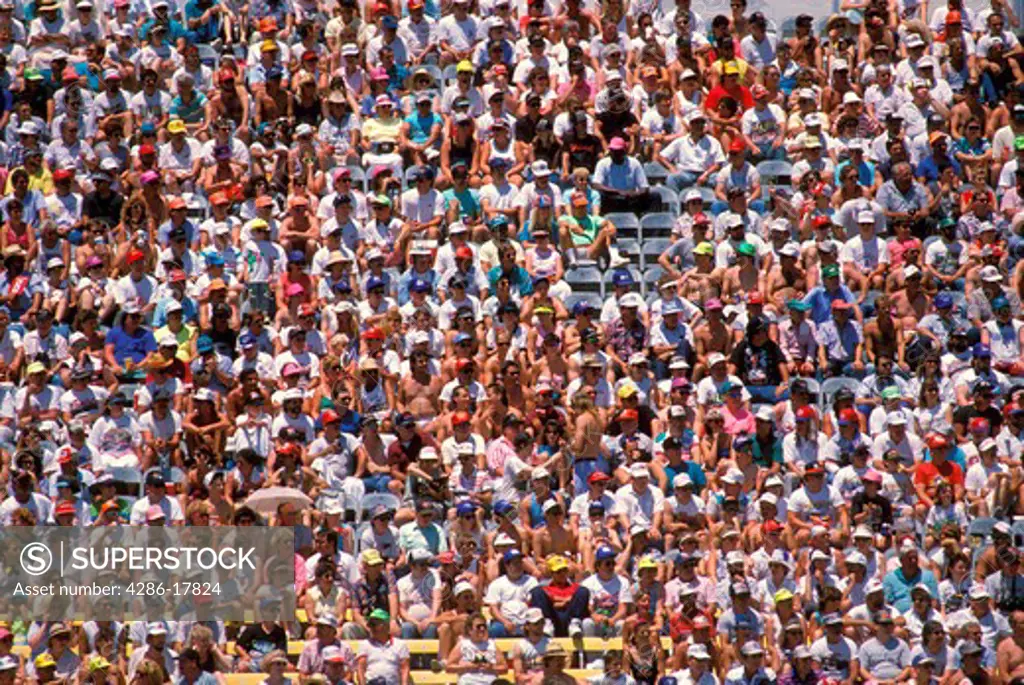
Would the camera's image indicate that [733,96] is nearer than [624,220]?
No

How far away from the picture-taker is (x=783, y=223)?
88.0 ft

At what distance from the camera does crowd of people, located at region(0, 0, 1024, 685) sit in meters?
23.3

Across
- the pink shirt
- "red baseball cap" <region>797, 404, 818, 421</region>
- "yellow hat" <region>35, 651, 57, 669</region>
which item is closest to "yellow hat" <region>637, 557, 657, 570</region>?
the pink shirt

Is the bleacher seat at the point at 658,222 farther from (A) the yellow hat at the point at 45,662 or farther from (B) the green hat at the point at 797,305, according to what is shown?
(A) the yellow hat at the point at 45,662

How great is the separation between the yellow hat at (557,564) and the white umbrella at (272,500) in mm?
2162

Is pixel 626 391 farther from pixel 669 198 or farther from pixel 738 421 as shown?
pixel 669 198

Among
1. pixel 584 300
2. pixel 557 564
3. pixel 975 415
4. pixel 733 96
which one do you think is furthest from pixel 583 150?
pixel 557 564

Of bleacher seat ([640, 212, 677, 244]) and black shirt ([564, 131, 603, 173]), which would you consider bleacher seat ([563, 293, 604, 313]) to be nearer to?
bleacher seat ([640, 212, 677, 244])

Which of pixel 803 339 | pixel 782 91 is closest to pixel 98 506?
pixel 803 339

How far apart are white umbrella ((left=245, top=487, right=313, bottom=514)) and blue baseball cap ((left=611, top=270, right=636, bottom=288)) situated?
4055 millimetres

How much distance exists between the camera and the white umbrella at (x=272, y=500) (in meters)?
23.8

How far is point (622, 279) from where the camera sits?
26.2 m

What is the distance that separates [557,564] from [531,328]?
3.18 meters

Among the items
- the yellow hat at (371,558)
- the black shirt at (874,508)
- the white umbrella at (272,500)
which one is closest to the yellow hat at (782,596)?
the black shirt at (874,508)
